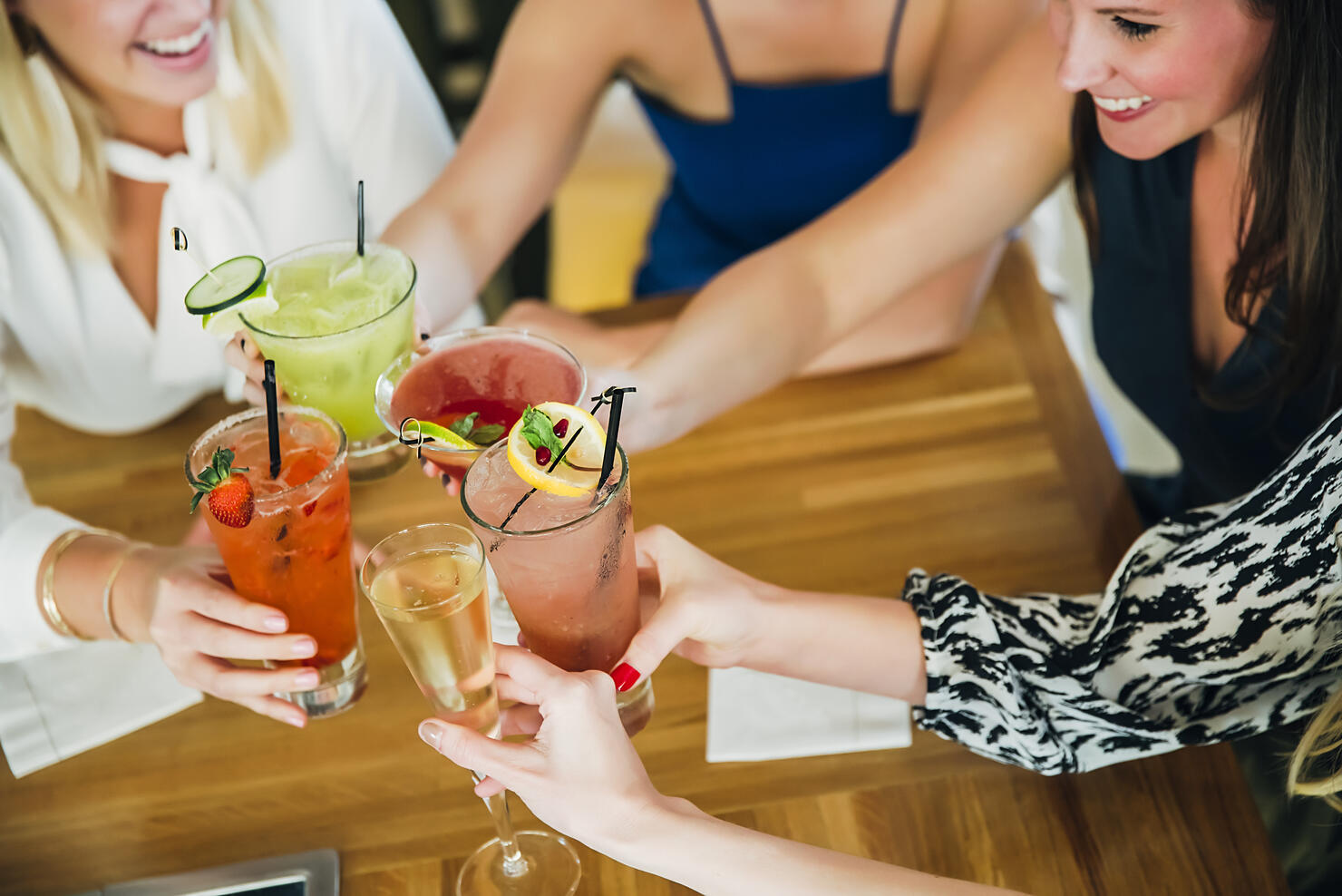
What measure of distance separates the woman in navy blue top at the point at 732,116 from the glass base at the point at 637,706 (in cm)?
64

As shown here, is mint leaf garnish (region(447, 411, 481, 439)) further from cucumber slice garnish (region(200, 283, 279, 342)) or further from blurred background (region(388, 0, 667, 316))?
blurred background (region(388, 0, 667, 316))

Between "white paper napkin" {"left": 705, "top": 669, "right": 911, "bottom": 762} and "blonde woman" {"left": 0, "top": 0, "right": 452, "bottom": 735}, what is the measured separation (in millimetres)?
844

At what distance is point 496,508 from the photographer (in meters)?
1.01

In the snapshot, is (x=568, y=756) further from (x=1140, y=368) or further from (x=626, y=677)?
(x=1140, y=368)

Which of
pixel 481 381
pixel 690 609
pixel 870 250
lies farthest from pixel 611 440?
pixel 870 250

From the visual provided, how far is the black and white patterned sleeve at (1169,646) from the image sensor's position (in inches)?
45.9

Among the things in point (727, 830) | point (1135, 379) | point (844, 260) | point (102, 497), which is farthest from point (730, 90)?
point (727, 830)

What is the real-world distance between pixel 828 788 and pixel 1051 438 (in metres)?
0.64

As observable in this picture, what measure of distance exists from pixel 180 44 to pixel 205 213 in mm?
291

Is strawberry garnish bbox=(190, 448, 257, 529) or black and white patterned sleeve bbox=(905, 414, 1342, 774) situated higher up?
strawberry garnish bbox=(190, 448, 257, 529)

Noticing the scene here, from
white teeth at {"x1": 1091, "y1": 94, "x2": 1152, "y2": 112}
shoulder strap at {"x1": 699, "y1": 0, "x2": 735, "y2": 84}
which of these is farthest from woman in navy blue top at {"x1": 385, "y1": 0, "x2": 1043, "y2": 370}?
white teeth at {"x1": 1091, "y1": 94, "x2": 1152, "y2": 112}

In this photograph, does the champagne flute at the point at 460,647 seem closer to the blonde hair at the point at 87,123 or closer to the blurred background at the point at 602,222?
the blonde hair at the point at 87,123

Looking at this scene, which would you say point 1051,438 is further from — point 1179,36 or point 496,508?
point 496,508

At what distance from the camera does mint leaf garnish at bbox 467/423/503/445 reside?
1169mm
